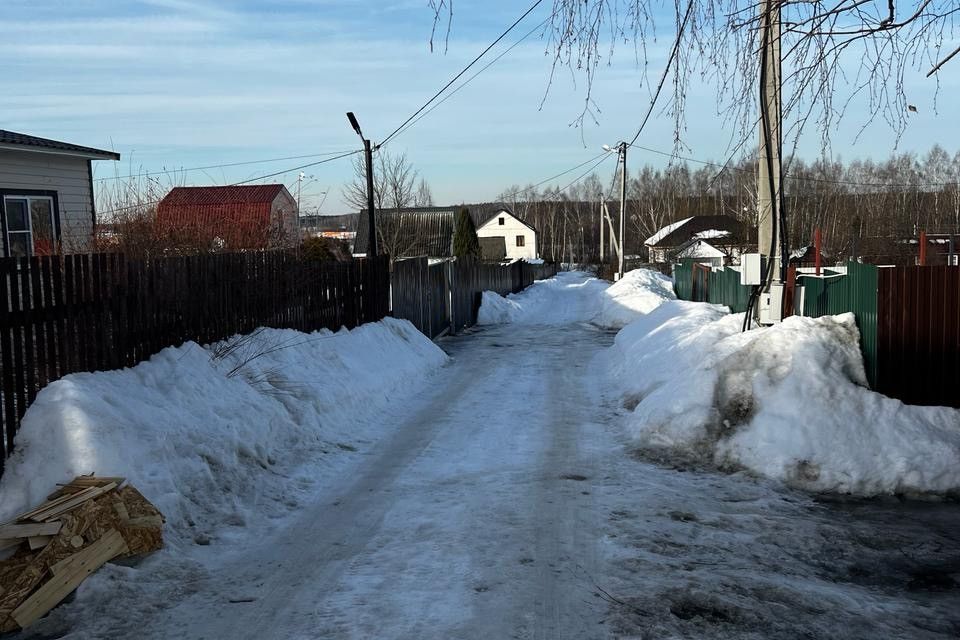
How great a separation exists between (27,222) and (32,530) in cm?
1164

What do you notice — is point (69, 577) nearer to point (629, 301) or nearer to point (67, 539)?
point (67, 539)

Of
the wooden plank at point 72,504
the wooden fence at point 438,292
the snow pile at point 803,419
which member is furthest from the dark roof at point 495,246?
the wooden plank at point 72,504

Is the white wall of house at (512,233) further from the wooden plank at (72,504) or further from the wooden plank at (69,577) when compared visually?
the wooden plank at (69,577)

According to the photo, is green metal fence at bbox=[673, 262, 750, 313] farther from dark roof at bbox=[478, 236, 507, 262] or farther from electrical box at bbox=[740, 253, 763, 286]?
dark roof at bbox=[478, 236, 507, 262]

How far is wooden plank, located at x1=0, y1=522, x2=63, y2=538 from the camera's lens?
486 cm

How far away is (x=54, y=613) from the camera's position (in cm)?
459

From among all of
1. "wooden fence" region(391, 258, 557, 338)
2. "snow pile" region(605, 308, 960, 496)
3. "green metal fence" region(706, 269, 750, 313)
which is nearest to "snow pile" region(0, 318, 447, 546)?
"snow pile" region(605, 308, 960, 496)

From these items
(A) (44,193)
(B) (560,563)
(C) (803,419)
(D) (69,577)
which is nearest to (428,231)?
(A) (44,193)

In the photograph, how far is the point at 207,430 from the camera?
7.26m

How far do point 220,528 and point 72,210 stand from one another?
38.8 ft

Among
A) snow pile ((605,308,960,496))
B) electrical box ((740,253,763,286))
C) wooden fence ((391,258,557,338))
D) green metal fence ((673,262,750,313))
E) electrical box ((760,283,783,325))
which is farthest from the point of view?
wooden fence ((391,258,557,338))

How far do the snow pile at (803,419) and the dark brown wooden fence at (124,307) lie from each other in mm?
5173

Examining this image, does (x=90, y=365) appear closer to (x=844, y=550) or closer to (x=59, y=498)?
(x=59, y=498)

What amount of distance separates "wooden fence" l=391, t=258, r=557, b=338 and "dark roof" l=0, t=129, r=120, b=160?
6.15 metres
